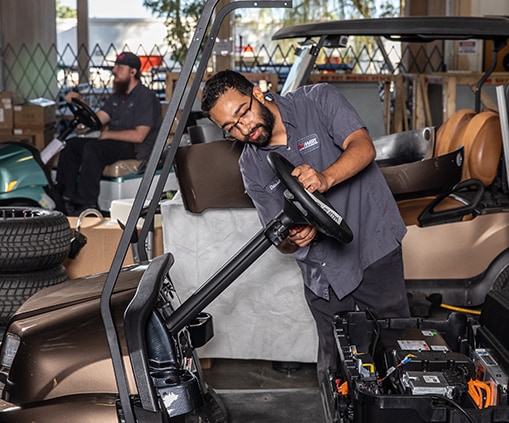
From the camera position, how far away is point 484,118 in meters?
4.52

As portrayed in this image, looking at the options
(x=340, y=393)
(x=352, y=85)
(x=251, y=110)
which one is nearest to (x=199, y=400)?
(x=340, y=393)

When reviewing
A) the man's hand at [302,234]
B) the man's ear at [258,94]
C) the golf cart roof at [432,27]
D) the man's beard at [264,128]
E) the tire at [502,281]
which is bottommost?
the tire at [502,281]

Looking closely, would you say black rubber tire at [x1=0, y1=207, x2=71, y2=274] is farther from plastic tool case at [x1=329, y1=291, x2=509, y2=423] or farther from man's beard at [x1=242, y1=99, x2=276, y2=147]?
plastic tool case at [x1=329, y1=291, x2=509, y2=423]

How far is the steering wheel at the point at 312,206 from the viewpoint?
232cm

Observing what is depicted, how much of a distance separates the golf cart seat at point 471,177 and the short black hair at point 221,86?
2.00m

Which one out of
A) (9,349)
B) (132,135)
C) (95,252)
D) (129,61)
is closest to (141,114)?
(132,135)

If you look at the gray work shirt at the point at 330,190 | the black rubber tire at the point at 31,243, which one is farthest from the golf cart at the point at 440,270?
the black rubber tire at the point at 31,243

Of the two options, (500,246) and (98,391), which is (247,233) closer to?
(500,246)

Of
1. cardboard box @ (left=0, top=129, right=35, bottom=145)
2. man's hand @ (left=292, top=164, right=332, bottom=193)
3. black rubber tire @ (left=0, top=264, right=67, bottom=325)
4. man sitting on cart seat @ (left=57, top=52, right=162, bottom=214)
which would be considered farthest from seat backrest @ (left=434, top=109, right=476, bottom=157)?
cardboard box @ (left=0, top=129, right=35, bottom=145)

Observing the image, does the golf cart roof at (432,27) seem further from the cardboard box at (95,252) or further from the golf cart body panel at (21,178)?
the golf cart body panel at (21,178)

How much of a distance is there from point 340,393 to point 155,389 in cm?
53

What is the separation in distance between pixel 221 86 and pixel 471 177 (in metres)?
2.33

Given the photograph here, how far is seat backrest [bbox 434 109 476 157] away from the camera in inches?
185

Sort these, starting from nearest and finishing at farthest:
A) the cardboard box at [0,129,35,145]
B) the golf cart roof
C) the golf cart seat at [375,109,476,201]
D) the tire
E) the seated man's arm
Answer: the golf cart roof, the golf cart seat at [375,109,476,201], the tire, the seated man's arm, the cardboard box at [0,129,35,145]
